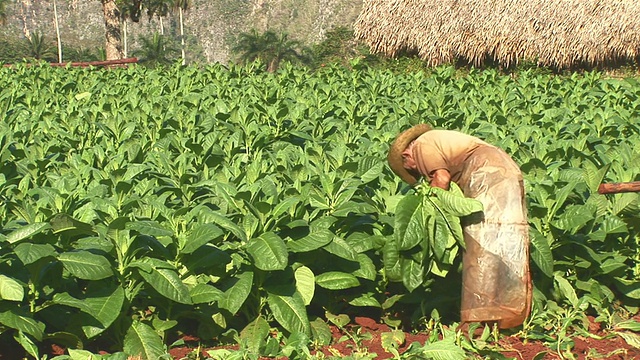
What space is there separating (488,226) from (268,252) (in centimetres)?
112

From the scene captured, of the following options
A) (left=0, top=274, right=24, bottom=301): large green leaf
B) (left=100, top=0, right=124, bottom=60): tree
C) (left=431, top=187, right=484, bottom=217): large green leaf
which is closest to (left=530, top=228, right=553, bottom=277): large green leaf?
(left=431, top=187, right=484, bottom=217): large green leaf

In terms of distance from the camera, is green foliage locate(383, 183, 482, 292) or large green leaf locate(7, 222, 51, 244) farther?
green foliage locate(383, 183, 482, 292)

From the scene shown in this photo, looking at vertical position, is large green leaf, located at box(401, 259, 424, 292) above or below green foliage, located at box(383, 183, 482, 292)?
below

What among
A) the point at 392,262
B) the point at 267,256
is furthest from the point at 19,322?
the point at 392,262

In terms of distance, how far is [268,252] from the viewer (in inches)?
166

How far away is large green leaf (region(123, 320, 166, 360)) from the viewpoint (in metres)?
4.14

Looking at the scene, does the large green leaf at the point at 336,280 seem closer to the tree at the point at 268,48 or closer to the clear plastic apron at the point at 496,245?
the clear plastic apron at the point at 496,245

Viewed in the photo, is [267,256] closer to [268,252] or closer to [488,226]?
[268,252]

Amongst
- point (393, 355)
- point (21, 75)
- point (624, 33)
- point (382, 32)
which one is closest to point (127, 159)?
point (393, 355)

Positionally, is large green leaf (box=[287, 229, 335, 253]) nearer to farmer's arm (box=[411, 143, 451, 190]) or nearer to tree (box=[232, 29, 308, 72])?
farmer's arm (box=[411, 143, 451, 190])

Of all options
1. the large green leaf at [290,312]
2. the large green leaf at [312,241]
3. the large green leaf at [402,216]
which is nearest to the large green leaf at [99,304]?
the large green leaf at [290,312]

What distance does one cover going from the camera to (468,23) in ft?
75.3

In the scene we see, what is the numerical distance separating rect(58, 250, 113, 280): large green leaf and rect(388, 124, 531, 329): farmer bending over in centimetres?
169

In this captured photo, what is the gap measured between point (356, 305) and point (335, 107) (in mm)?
5566
